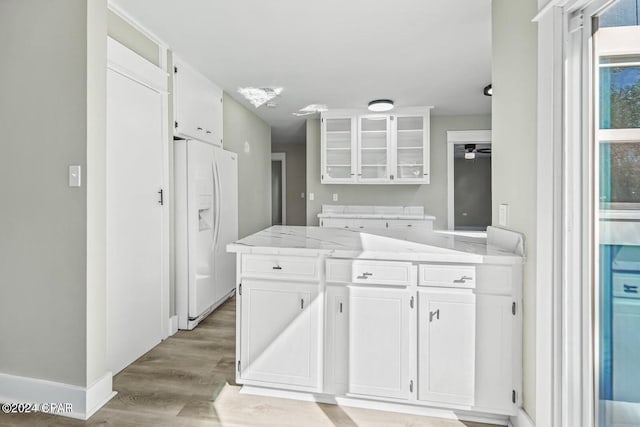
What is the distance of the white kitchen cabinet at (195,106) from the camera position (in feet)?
9.94

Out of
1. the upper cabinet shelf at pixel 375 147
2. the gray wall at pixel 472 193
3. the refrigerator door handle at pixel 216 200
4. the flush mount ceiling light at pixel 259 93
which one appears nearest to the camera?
the refrigerator door handle at pixel 216 200

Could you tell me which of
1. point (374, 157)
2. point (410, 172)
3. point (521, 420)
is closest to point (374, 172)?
point (374, 157)

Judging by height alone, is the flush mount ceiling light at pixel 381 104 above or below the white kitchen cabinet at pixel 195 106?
above

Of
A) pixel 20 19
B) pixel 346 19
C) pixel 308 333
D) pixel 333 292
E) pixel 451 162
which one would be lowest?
pixel 308 333

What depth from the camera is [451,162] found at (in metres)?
5.19

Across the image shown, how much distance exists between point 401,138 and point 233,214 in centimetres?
251

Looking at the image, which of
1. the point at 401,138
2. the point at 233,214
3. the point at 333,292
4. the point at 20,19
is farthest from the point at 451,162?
the point at 20,19

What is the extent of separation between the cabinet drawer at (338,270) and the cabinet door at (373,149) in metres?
3.18

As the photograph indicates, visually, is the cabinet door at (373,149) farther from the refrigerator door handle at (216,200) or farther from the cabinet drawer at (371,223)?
the refrigerator door handle at (216,200)

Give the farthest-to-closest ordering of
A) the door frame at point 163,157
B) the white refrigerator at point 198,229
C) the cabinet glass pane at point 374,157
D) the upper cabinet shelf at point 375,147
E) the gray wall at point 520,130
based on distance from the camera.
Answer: the cabinet glass pane at point 374,157
the upper cabinet shelf at point 375,147
the white refrigerator at point 198,229
the door frame at point 163,157
the gray wall at point 520,130

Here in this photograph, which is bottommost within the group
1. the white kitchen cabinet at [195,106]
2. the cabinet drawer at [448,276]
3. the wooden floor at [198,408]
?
the wooden floor at [198,408]

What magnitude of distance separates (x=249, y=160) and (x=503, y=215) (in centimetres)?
371

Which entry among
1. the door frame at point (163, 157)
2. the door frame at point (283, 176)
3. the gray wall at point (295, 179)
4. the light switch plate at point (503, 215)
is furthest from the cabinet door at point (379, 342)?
the door frame at point (283, 176)

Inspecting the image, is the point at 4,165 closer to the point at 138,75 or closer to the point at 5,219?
the point at 5,219
